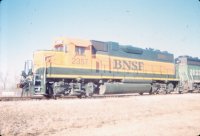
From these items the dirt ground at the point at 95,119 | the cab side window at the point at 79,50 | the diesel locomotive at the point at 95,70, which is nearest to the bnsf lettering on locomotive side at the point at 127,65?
the diesel locomotive at the point at 95,70

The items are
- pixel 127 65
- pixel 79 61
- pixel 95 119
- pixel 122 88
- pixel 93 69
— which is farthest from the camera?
pixel 127 65

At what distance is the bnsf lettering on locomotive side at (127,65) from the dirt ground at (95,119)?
5.27m

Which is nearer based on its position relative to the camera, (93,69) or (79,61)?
(79,61)

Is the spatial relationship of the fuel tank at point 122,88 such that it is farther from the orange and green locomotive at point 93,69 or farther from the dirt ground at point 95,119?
the dirt ground at point 95,119

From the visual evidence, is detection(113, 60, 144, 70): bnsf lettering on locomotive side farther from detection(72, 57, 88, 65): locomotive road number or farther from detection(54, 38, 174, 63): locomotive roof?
detection(72, 57, 88, 65): locomotive road number

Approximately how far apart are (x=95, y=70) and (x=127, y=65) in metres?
3.75

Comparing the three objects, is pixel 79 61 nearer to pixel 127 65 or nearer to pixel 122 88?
pixel 122 88

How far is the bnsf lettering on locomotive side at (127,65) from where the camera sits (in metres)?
18.8

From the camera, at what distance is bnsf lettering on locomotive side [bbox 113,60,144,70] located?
18.8 meters

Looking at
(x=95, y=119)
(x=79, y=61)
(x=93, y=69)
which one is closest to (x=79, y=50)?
(x=79, y=61)

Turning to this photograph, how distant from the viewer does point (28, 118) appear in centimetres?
922

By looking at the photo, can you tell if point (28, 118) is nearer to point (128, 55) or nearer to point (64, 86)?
point (64, 86)

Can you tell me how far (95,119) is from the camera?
33.8 ft

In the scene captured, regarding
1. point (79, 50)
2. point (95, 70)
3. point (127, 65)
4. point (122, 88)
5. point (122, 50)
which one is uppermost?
point (122, 50)
